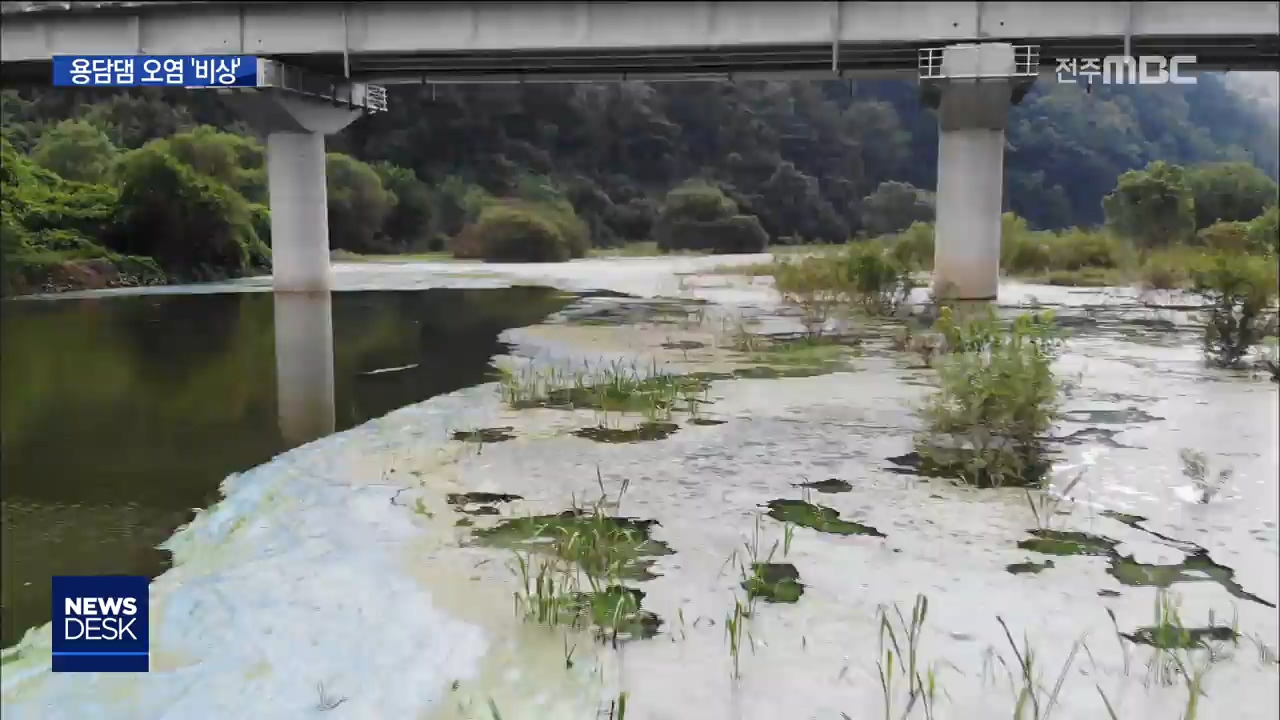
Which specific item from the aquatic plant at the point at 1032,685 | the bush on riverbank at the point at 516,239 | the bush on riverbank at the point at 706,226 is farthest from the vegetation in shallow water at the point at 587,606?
the bush on riverbank at the point at 706,226

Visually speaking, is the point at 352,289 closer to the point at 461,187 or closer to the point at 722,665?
the point at 722,665

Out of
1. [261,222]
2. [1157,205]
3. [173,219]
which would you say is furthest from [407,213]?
[1157,205]

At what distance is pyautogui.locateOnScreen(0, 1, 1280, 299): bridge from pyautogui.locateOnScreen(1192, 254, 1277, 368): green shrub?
8.78 m

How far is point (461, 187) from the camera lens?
61.1 metres

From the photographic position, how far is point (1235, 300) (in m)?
11.9

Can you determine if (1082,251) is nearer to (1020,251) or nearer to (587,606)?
(1020,251)

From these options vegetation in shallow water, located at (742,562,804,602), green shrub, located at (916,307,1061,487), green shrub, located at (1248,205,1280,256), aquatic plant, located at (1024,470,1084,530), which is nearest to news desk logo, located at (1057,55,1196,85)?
green shrub, located at (1248,205,1280,256)

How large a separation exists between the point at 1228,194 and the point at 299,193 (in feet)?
96.7

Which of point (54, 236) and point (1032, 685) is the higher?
point (54, 236)

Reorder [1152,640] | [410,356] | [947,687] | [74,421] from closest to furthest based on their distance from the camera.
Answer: [947,687], [1152,640], [74,421], [410,356]

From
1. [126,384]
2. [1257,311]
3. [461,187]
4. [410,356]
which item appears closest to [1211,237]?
[1257,311]

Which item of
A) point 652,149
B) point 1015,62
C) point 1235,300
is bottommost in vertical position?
point 1235,300

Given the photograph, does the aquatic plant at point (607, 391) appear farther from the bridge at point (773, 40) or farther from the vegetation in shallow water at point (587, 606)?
the bridge at point (773, 40)

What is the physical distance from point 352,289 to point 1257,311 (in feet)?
73.6
